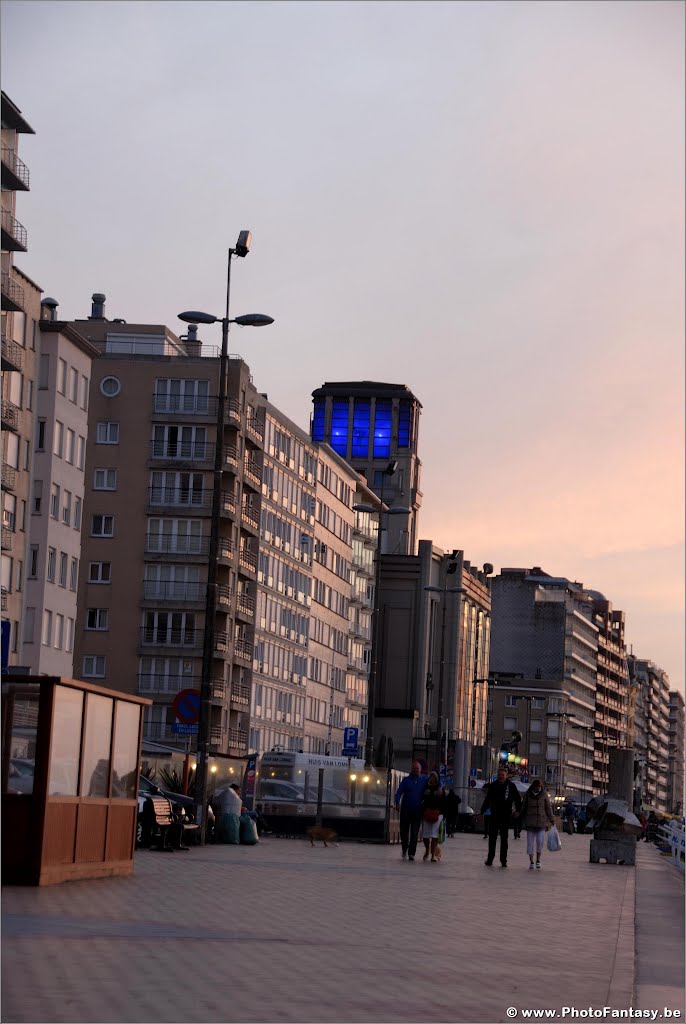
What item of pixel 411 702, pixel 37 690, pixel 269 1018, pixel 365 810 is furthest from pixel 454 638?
pixel 269 1018

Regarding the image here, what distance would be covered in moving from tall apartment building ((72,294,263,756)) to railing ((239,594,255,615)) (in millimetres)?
193

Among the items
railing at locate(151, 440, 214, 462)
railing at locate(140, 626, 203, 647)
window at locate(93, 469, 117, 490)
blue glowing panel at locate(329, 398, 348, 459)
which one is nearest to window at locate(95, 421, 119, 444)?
window at locate(93, 469, 117, 490)

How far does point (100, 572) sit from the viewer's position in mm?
104062

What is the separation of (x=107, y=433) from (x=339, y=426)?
8211 centimetres

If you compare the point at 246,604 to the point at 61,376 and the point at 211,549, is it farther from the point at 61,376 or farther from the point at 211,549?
the point at 211,549

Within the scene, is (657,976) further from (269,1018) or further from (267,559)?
(267,559)

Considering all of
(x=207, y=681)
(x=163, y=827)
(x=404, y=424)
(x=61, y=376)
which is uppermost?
(x=404, y=424)

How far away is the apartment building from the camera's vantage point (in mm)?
84000

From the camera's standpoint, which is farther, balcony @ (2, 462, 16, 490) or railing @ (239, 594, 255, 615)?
railing @ (239, 594, 255, 615)

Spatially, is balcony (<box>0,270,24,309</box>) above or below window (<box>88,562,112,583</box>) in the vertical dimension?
above

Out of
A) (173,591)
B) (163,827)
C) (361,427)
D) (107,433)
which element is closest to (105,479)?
(107,433)

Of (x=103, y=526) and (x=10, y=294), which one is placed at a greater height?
(x=10, y=294)

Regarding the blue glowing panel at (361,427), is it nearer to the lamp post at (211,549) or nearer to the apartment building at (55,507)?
the apartment building at (55,507)

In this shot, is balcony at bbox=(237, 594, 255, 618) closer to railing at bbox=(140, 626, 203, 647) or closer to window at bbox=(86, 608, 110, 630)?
railing at bbox=(140, 626, 203, 647)
